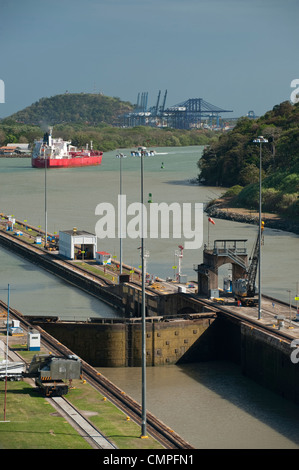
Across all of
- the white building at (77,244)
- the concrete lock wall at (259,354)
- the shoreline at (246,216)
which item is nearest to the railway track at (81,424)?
the concrete lock wall at (259,354)

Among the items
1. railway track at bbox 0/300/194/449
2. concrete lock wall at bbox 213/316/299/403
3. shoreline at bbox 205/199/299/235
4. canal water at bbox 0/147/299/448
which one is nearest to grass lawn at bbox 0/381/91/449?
railway track at bbox 0/300/194/449

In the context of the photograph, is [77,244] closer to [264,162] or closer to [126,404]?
[126,404]

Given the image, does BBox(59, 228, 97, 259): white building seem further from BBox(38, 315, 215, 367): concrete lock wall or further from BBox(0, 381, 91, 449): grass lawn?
BBox(0, 381, 91, 449): grass lawn

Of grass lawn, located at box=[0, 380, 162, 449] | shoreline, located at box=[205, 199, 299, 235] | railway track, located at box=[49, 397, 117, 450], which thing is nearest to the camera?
grass lawn, located at box=[0, 380, 162, 449]

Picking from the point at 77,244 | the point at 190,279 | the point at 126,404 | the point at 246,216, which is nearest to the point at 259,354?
the point at 126,404

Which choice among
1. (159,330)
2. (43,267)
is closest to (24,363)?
(159,330)
